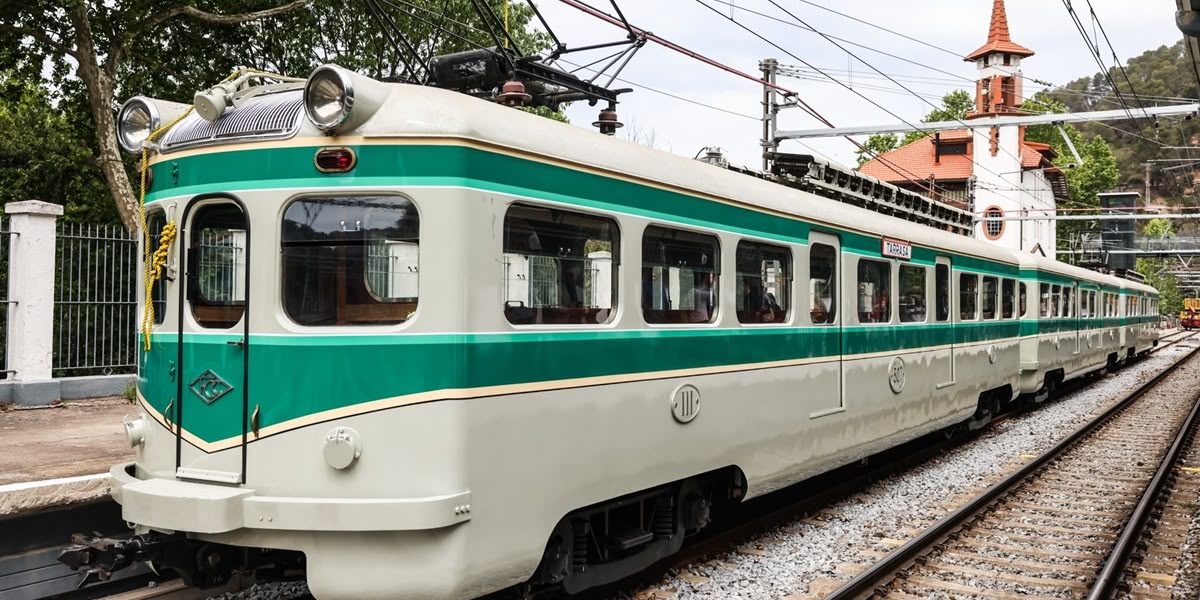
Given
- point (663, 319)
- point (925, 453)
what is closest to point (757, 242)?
point (663, 319)

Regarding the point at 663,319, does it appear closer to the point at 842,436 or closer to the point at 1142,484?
the point at 842,436

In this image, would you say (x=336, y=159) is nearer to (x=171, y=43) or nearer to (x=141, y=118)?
(x=141, y=118)

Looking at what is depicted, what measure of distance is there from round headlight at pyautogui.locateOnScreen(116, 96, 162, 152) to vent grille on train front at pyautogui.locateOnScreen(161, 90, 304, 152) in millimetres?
314

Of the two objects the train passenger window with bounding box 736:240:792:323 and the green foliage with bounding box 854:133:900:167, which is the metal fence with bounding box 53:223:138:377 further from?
the green foliage with bounding box 854:133:900:167

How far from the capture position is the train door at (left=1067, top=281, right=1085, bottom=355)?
1912 centimetres

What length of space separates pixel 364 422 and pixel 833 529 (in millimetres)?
4895

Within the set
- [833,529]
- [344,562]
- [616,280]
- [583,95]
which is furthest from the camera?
[833,529]

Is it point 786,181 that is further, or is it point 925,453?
point 925,453

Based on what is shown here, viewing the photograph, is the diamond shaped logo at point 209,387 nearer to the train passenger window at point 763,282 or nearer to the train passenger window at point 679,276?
the train passenger window at point 679,276

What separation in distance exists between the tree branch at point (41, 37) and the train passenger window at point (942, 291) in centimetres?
1432

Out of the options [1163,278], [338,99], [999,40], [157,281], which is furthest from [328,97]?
[1163,278]

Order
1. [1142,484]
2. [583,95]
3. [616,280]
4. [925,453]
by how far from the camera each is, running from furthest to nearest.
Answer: [925,453] → [1142,484] → [583,95] → [616,280]

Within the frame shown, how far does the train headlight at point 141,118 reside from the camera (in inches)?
217

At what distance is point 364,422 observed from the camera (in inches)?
182
